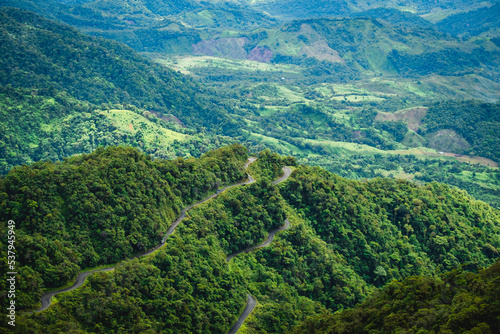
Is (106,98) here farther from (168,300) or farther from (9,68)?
(168,300)

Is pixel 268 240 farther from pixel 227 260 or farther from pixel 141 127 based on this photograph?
pixel 141 127

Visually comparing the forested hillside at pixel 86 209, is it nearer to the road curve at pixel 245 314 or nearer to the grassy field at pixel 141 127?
the road curve at pixel 245 314

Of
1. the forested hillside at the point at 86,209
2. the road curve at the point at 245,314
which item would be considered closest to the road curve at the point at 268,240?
the road curve at the point at 245,314

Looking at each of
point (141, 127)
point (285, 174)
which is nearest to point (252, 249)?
point (285, 174)

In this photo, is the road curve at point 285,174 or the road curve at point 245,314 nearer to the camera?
the road curve at point 245,314

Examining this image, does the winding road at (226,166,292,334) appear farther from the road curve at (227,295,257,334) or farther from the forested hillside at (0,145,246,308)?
the forested hillside at (0,145,246,308)

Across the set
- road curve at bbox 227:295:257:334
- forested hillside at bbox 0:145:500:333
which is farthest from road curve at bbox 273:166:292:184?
road curve at bbox 227:295:257:334

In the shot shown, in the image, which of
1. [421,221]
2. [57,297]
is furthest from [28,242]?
[421,221]
